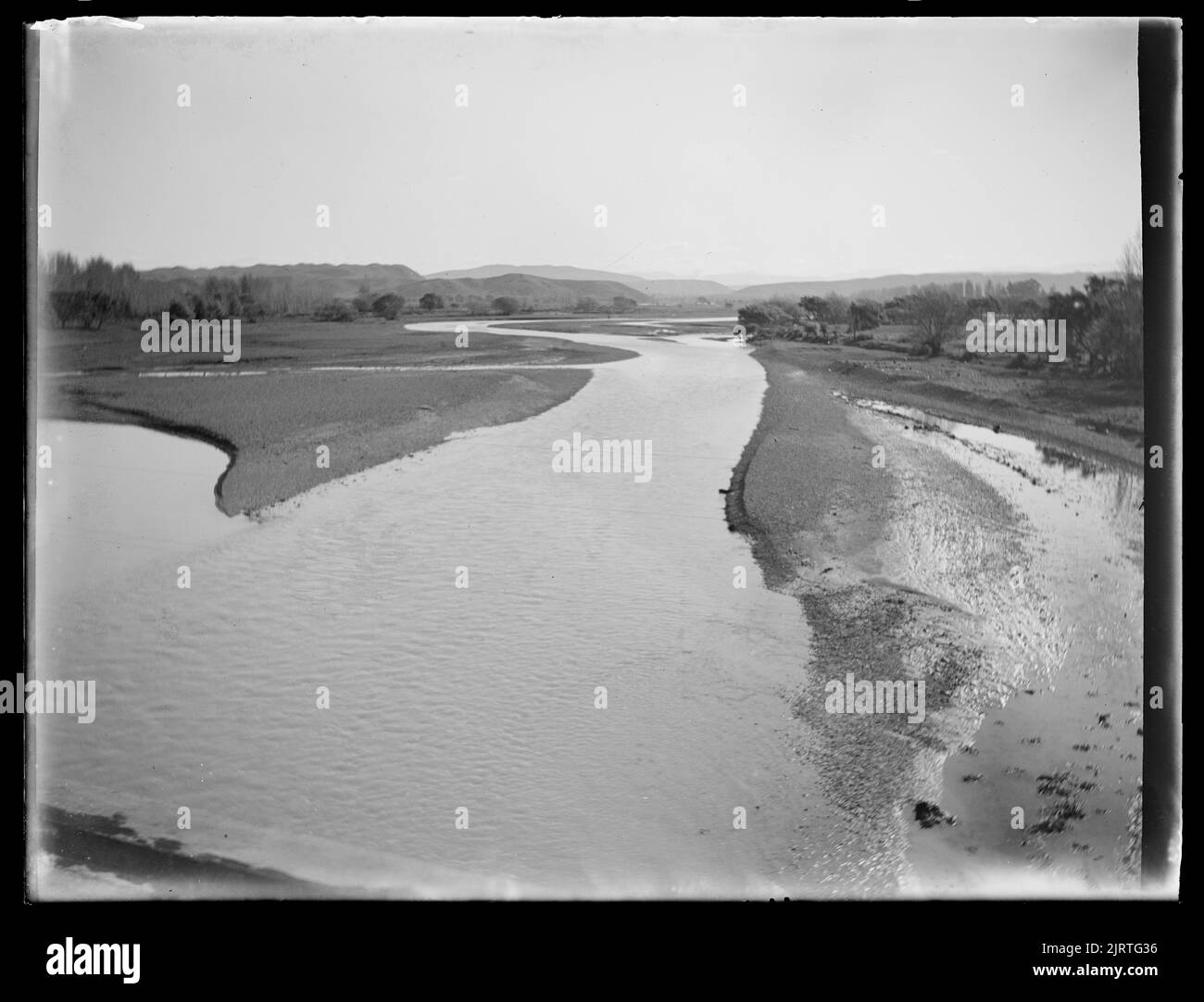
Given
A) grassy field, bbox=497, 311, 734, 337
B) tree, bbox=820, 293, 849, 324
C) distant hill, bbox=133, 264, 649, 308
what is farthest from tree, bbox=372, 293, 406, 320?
tree, bbox=820, 293, 849, 324

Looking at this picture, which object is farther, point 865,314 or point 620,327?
point 620,327

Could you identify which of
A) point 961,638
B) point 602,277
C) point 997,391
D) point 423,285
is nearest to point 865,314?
point 997,391

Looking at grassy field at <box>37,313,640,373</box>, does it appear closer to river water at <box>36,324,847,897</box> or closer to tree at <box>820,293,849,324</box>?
river water at <box>36,324,847,897</box>

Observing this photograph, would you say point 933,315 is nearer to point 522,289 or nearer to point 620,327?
point 620,327

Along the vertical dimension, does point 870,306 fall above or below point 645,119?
below

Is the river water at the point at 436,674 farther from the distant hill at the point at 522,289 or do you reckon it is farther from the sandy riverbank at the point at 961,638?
the distant hill at the point at 522,289

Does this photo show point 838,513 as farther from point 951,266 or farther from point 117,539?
point 117,539

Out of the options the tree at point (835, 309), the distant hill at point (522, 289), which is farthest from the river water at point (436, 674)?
the tree at point (835, 309)

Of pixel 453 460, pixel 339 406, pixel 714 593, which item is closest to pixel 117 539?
pixel 339 406
